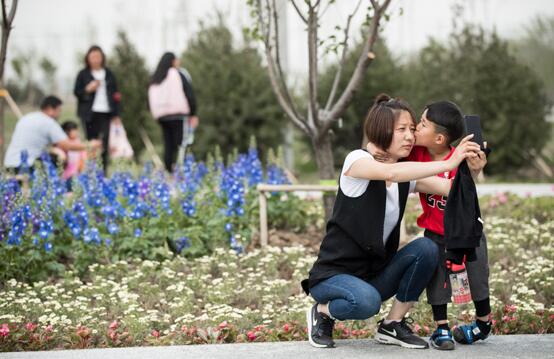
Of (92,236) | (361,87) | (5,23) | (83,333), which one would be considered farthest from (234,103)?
(83,333)

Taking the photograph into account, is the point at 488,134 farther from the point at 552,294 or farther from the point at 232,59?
the point at 552,294

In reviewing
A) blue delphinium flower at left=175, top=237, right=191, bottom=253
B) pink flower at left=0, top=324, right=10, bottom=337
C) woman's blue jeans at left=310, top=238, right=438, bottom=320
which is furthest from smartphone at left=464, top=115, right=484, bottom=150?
blue delphinium flower at left=175, top=237, right=191, bottom=253

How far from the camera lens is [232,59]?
11.2m

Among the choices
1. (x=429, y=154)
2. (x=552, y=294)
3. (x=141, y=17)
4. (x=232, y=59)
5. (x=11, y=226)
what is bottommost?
(x=552, y=294)

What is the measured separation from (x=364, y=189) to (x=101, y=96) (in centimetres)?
646

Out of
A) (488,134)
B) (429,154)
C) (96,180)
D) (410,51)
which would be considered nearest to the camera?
(429,154)

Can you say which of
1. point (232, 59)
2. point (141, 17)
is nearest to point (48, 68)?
point (141, 17)

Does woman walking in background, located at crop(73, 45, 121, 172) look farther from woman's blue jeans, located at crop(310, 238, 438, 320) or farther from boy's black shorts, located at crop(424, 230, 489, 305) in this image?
boy's black shorts, located at crop(424, 230, 489, 305)

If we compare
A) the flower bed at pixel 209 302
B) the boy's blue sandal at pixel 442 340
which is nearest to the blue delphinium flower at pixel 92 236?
the flower bed at pixel 209 302

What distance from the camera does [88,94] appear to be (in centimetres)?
947

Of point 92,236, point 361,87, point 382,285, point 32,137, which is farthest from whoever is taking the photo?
point 361,87

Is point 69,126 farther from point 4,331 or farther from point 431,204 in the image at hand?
point 431,204

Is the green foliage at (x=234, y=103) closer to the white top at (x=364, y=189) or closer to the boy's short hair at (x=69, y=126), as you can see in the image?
the boy's short hair at (x=69, y=126)

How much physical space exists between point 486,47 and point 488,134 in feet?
3.99
